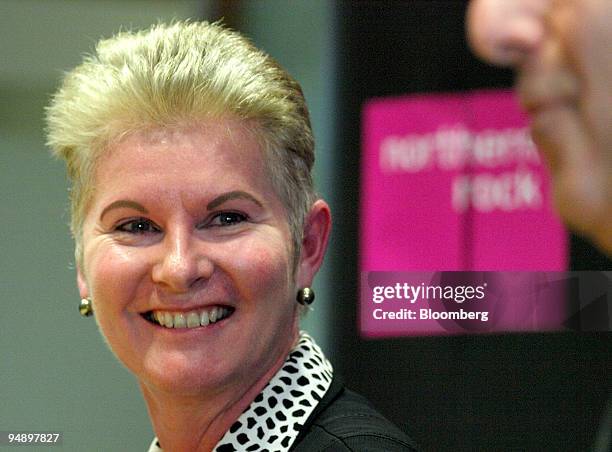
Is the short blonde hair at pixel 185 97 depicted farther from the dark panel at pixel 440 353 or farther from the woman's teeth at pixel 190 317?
the dark panel at pixel 440 353

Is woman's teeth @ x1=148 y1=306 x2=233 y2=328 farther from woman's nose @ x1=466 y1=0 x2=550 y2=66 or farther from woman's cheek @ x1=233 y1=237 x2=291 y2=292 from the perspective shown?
woman's nose @ x1=466 y1=0 x2=550 y2=66

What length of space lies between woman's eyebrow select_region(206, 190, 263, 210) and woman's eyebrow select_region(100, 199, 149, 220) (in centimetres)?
9

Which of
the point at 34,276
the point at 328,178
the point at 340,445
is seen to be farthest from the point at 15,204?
the point at 340,445

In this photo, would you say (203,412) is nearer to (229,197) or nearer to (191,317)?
(191,317)

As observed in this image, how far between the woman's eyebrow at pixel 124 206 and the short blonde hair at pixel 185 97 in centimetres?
4

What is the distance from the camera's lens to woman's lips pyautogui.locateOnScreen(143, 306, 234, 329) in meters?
1.17

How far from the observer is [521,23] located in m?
0.24

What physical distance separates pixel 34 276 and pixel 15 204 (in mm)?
146

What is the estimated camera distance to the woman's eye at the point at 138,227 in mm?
1197

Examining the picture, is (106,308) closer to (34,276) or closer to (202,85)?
(202,85)

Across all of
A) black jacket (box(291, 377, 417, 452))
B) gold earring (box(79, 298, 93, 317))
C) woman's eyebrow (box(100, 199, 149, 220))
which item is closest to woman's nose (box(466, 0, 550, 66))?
black jacket (box(291, 377, 417, 452))

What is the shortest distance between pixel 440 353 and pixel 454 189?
11.7 inches

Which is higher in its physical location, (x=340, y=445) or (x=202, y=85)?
(x=202, y=85)

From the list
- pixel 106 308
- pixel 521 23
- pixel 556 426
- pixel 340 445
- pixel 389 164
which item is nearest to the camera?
pixel 521 23
